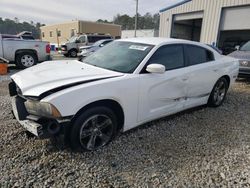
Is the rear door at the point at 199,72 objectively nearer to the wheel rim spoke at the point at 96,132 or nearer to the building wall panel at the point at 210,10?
the wheel rim spoke at the point at 96,132

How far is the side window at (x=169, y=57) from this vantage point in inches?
141

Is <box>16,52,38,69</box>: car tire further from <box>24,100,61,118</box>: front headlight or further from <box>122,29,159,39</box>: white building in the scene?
<box>122,29,159,39</box>: white building

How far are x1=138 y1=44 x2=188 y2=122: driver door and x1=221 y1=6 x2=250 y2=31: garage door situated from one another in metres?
13.8

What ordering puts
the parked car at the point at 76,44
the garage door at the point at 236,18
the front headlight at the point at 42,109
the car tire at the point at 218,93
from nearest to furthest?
1. the front headlight at the point at 42,109
2. the car tire at the point at 218,93
3. the garage door at the point at 236,18
4. the parked car at the point at 76,44

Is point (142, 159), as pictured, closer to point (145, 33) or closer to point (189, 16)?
point (189, 16)

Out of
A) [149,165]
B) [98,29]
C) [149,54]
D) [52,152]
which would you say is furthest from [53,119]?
[98,29]

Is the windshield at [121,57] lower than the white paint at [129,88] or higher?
higher

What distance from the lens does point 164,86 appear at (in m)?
3.57

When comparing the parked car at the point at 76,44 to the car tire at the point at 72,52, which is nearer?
the parked car at the point at 76,44

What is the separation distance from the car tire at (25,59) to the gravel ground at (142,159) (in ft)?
21.0

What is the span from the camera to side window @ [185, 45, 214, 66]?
421 centimetres

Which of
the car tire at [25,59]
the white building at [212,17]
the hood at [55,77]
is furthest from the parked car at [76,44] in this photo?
the hood at [55,77]

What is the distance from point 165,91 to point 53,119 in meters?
1.84

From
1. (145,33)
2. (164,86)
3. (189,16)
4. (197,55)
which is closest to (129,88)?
(164,86)
